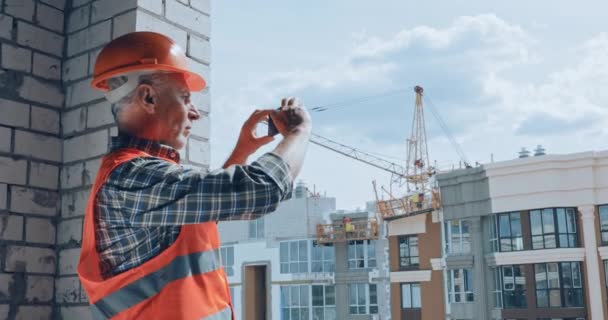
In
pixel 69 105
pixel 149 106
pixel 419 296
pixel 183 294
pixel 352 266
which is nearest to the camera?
pixel 183 294

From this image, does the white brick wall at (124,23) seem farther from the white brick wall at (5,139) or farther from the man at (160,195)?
the man at (160,195)

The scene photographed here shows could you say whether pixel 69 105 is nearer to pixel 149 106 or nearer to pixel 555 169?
pixel 149 106

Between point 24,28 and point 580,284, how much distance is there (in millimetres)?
17722

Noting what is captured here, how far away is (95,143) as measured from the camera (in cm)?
219

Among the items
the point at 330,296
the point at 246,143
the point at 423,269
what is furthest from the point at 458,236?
the point at 246,143

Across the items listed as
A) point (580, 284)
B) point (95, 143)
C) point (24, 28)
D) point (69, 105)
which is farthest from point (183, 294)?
point (580, 284)

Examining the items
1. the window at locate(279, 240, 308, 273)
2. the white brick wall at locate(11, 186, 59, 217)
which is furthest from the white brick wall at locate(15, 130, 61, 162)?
the window at locate(279, 240, 308, 273)

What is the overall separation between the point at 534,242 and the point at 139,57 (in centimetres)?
1864

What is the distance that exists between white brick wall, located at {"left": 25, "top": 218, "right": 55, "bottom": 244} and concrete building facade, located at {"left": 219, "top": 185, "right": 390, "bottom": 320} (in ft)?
67.7

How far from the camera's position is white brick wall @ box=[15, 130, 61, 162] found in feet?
7.34

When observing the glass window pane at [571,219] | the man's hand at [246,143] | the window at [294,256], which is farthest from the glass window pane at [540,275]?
the man's hand at [246,143]

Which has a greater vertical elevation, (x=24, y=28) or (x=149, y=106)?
(x=24, y=28)

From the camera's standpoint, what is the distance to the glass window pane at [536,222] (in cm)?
1866

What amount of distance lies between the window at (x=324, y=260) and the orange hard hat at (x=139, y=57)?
75.2 ft
